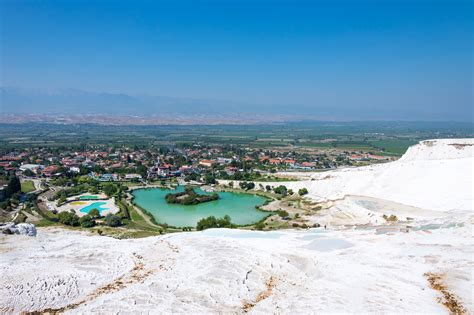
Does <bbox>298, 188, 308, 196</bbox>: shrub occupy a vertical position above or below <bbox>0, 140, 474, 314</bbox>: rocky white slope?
below

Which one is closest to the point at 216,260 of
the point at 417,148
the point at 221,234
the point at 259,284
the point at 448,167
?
the point at 259,284

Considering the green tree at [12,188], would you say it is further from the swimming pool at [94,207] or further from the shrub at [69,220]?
the shrub at [69,220]

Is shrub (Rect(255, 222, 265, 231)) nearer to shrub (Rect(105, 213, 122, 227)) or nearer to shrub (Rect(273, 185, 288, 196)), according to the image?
shrub (Rect(105, 213, 122, 227))

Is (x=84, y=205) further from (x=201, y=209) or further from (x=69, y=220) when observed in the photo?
(x=201, y=209)

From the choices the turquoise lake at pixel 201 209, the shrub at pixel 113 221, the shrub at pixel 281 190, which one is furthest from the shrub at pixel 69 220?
the shrub at pixel 281 190

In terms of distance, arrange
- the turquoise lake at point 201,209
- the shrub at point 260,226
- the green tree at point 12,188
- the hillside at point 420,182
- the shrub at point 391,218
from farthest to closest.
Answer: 1. the green tree at point 12,188
2. the turquoise lake at point 201,209
3. the hillside at point 420,182
4. the shrub at point 260,226
5. the shrub at point 391,218

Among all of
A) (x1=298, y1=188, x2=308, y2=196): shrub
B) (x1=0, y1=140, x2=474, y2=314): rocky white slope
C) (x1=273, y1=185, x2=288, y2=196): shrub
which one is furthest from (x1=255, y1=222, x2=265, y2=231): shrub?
(x1=273, y1=185, x2=288, y2=196): shrub
